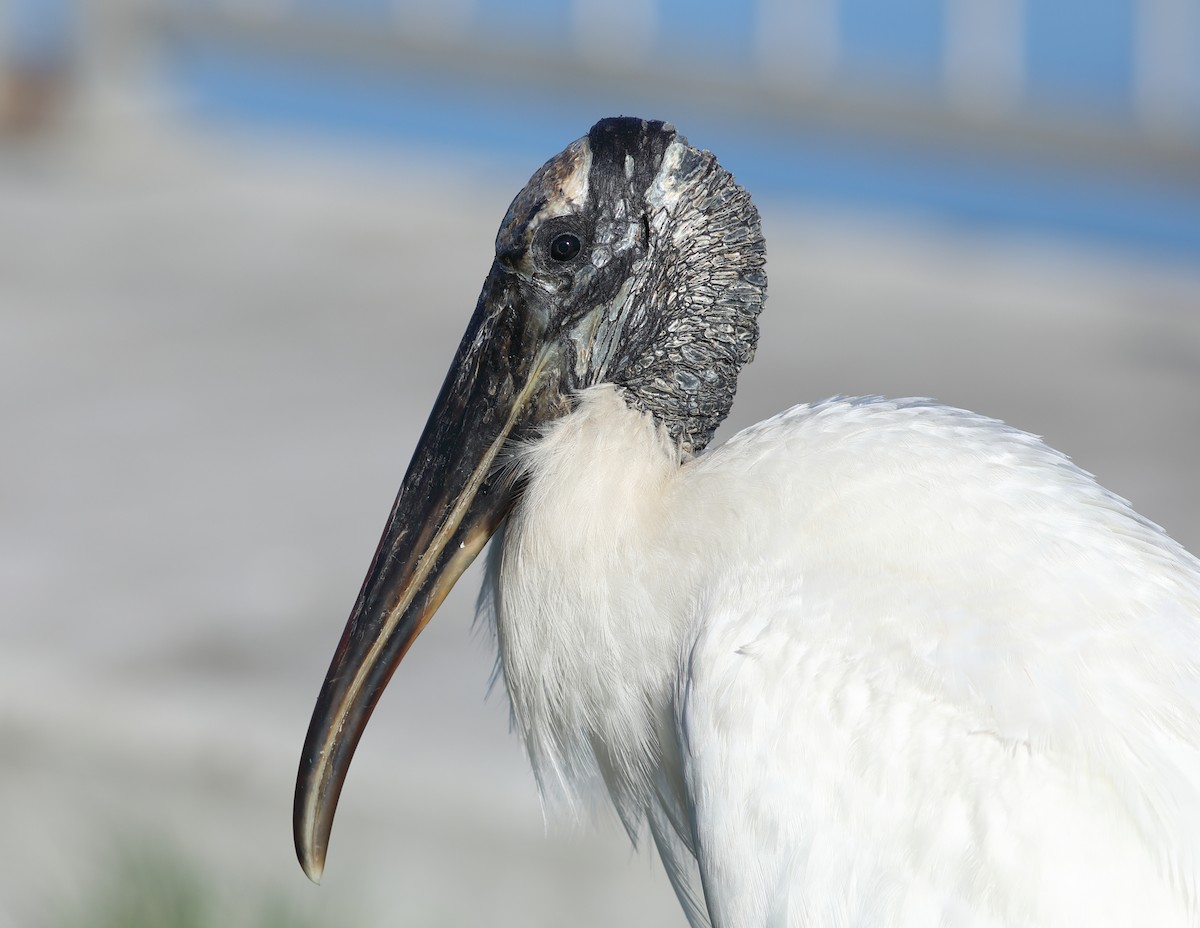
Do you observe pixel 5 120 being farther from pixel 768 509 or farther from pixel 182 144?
pixel 768 509

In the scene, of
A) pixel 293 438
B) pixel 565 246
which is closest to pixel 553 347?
pixel 565 246

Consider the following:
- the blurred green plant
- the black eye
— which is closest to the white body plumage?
the black eye

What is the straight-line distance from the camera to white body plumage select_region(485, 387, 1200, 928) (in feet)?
6.54

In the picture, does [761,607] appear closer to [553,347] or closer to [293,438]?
[553,347]

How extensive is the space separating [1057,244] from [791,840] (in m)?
8.85

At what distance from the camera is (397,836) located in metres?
4.41

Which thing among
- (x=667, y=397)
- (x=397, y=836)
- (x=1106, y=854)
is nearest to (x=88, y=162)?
(x=397, y=836)

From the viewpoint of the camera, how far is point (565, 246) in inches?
97.2

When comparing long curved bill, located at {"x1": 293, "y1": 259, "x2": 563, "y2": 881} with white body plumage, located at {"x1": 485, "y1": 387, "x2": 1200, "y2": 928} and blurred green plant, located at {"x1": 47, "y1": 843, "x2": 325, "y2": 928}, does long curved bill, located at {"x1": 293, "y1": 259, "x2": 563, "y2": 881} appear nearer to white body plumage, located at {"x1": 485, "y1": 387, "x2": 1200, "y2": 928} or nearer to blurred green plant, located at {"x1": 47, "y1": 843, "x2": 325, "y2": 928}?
white body plumage, located at {"x1": 485, "y1": 387, "x2": 1200, "y2": 928}

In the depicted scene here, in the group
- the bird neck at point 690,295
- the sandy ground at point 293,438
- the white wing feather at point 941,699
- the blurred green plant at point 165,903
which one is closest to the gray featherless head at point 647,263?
the bird neck at point 690,295

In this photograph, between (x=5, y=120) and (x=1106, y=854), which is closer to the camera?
(x=1106, y=854)

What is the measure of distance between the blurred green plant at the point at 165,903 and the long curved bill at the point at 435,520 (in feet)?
3.85

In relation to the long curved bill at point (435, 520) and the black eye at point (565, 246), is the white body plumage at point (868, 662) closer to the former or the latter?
the long curved bill at point (435, 520)

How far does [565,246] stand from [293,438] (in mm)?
4656
